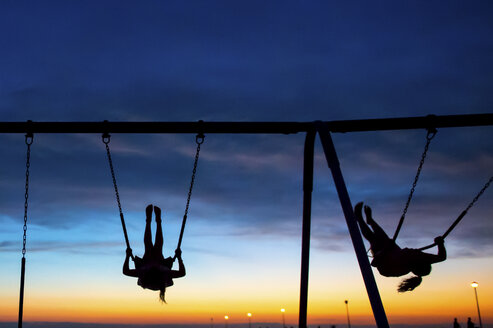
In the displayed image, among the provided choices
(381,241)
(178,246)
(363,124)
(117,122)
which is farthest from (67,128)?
(381,241)

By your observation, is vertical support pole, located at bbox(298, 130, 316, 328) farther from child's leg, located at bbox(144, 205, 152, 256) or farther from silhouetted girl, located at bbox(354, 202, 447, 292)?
child's leg, located at bbox(144, 205, 152, 256)

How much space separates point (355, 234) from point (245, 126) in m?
2.22

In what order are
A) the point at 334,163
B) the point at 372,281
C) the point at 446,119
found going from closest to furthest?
the point at 372,281 < the point at 334,163 < the point at 446,119

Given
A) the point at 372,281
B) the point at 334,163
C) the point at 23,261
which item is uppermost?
the point at 334,163

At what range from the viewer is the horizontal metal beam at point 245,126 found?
782 centimetres

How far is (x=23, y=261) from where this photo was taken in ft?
24.7

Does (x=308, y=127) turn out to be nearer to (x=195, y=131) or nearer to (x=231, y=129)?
(x=231, y=129)

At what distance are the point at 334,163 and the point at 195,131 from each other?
80.3 inches

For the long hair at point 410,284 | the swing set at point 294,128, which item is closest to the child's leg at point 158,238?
the swing set at point 294,128

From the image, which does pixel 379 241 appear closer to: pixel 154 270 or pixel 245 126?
pixel 245 126

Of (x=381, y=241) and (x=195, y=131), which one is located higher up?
(x=195, y=131)

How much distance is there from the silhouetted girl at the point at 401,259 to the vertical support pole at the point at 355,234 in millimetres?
1499

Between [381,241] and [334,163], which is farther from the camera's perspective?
[381,241]

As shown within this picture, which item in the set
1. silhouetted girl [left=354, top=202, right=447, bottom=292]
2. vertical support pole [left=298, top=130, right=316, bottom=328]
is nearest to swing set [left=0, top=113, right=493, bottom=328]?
vertical support pole [left=298, top=130, right=316, bottom=328]
